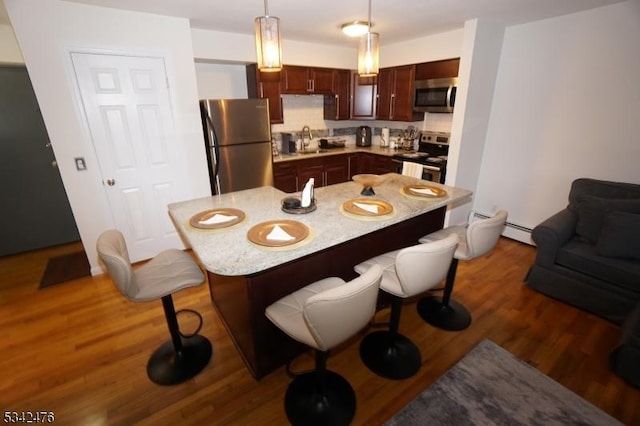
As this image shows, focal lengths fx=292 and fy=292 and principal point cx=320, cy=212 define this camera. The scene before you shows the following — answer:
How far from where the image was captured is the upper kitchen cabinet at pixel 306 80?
4.00 m

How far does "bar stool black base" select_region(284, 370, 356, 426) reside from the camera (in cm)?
159

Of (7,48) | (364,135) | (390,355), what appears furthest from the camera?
(364,135)

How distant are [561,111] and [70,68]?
4761 millimetres

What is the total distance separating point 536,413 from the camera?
5.41 ft

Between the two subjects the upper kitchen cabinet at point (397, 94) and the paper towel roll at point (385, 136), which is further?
the paper towel roll at point (385, 136)

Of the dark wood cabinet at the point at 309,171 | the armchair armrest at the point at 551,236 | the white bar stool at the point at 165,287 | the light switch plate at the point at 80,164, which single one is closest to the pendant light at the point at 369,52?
the white bar stool at the point at 165,287

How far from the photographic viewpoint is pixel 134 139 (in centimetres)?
292

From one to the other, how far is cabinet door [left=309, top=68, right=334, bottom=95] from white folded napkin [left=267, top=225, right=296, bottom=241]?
323cm

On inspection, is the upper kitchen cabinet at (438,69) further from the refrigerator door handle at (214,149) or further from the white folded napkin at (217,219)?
the white folded napkin at (217,219)

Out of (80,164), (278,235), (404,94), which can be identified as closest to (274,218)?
(278,235)

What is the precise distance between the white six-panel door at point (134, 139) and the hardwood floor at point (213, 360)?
2.30ft

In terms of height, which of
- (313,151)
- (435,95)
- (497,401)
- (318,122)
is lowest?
(497,401)

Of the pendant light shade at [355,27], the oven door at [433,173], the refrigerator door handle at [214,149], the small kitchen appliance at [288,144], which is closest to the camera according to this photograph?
the pendant light shade at [355,27]

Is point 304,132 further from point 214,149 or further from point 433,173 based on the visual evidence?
point 433,173
